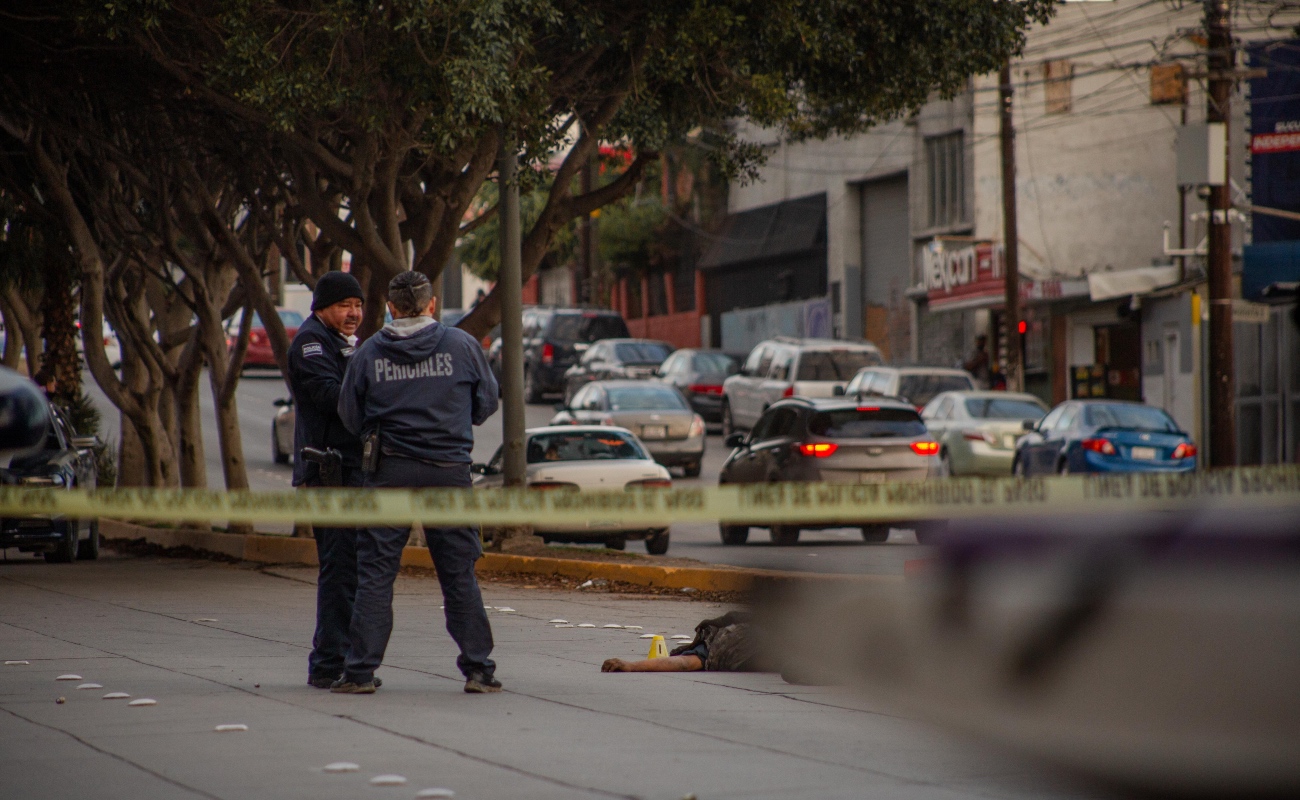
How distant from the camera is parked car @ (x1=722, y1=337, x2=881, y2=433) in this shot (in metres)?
31.3

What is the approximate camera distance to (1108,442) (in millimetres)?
21859

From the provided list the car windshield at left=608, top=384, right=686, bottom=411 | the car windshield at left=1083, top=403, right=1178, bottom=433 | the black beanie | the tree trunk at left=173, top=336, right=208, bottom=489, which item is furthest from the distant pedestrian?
the black beanie

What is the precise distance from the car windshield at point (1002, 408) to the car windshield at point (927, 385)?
2613 mm

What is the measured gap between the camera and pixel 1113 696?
283 centimetres

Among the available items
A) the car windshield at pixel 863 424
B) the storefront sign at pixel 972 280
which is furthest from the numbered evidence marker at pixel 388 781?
the storefront sign at pixel 972 280

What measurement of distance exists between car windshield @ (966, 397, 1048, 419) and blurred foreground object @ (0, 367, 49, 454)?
70.2ft

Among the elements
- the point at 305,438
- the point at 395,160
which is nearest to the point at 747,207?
the point at 395,160

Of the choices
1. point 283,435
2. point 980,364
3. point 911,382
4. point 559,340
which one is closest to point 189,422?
point 283,435

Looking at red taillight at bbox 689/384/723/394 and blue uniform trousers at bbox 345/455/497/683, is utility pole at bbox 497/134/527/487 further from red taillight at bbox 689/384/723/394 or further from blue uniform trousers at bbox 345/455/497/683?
red taillight at bbox 689/384/723/394

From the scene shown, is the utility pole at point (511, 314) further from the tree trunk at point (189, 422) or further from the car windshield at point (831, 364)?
the car windshield at point (831, 364)

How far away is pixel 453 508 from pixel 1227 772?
495 centimetres

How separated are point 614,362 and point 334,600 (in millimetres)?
29347

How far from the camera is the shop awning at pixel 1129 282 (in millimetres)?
32219

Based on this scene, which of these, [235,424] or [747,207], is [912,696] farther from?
[747,207]
